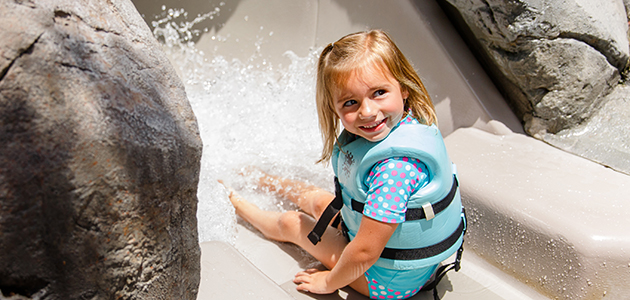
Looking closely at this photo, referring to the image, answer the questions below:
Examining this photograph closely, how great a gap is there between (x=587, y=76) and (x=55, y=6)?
156cm

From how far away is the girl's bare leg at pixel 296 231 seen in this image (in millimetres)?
1212

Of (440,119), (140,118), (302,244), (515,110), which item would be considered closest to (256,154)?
(302,244)

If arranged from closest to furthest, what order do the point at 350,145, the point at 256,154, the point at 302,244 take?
1. the point at 350,145
2. the point at 302,244
3. the point at 256,154

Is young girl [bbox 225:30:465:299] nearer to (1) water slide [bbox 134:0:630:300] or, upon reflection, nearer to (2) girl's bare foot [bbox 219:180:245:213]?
(1) water slide [bbox 134:0:630:300]

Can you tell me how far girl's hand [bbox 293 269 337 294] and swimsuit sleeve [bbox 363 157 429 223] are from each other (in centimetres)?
27

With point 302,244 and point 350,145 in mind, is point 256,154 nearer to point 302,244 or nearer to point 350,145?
point 302,244

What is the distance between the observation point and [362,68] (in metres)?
0.96

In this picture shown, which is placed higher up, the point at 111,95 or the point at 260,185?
the point at 111,95

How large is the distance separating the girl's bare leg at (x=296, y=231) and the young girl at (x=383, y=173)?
5 cm

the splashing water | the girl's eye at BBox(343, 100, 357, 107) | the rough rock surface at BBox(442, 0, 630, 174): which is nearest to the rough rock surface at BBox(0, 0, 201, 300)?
the girl's eye at BBox(343, 100, 357, 107)

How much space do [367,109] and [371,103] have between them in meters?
0.02

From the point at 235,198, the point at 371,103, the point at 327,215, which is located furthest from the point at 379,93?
the point at 235,198

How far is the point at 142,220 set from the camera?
1.98ft

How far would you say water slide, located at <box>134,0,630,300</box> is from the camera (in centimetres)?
111
